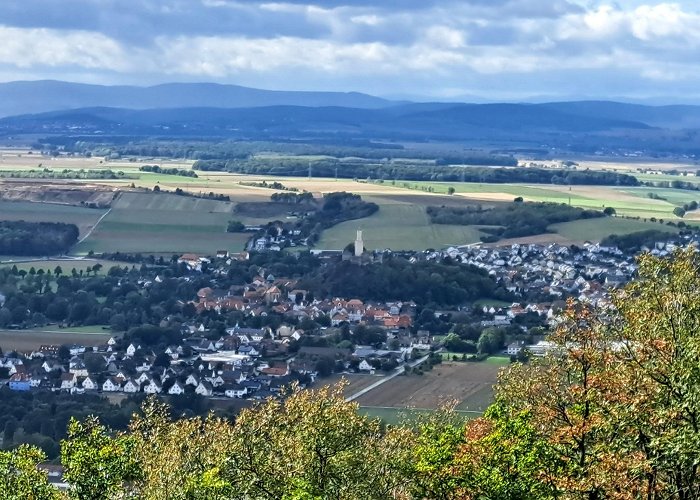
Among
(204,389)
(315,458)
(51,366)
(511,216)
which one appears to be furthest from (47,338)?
(511,216)

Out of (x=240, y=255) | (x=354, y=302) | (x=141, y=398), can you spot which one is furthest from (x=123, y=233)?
(x=141, y=398)

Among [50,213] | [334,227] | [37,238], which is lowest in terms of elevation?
[37,238]

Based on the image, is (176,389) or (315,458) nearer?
(315,458)

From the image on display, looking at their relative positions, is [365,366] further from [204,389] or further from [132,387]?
[132,387]

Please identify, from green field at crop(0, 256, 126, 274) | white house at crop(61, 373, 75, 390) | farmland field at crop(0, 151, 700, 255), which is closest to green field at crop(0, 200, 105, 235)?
farmland field at crop(0, 151, 700, 255)

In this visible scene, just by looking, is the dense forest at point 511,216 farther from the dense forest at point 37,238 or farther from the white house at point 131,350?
the white house at point 131,350

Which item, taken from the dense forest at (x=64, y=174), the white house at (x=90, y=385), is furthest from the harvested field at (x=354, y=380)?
the dense forest at (x=64, y=174)

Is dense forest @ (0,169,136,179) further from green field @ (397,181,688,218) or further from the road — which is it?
the road
